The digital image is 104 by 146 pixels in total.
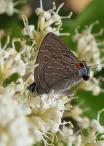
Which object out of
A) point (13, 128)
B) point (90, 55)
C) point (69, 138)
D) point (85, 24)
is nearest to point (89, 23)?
point (85, 24)

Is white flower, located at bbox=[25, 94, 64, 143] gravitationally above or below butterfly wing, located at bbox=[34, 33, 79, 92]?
below

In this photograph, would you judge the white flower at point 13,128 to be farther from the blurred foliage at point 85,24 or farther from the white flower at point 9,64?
the blurred foliage at point 85,24

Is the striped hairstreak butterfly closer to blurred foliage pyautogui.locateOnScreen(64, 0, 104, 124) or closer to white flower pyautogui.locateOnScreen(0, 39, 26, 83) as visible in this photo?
white flower pyautogui.locateOnScreen(0, 39, 26, 83)

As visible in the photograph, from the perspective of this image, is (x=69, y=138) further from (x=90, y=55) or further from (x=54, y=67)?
(x=90, y=55)

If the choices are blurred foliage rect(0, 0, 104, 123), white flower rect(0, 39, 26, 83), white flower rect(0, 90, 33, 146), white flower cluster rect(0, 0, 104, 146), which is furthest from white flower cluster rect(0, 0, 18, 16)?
white flower rect(0, 90, 33, 146)

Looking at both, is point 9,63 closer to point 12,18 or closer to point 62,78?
point 62,78
